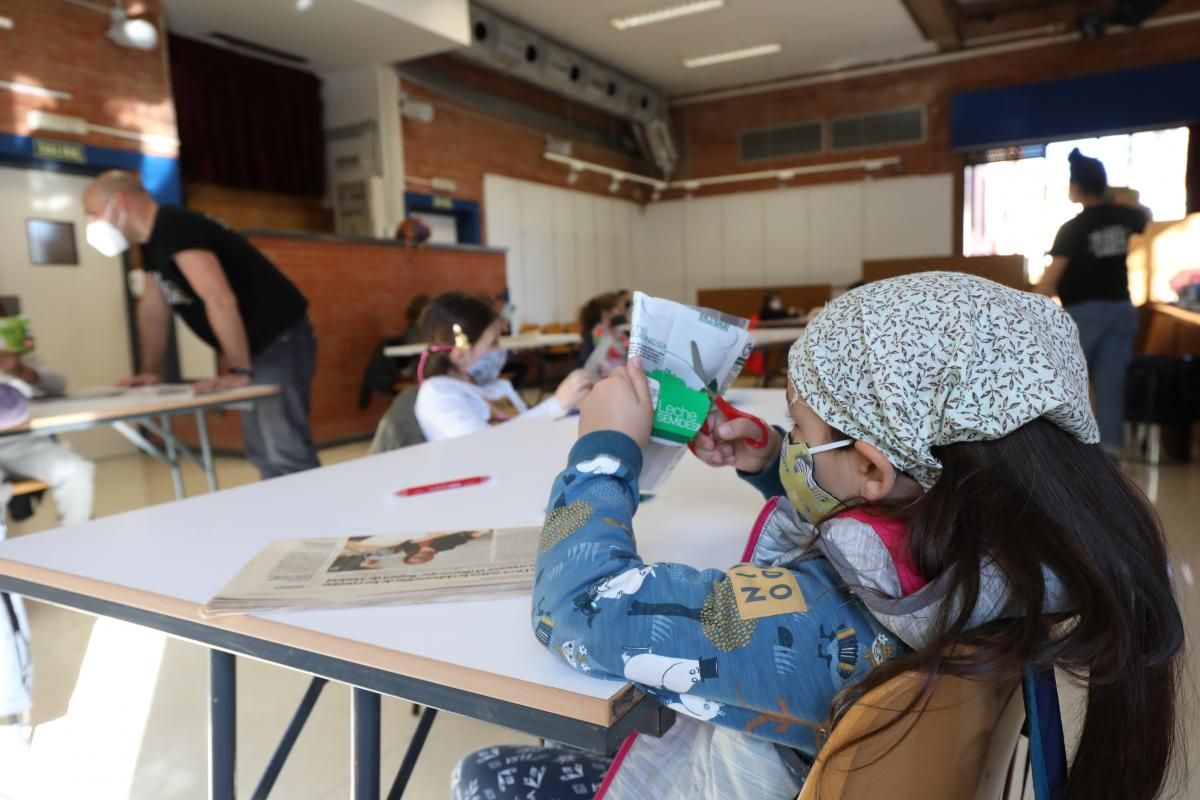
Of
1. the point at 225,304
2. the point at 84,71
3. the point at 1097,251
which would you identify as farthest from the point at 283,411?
the point at 1097,251

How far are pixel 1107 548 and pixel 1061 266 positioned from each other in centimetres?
402

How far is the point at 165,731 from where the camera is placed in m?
1.79

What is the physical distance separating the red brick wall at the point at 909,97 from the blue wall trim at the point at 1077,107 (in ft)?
0.36

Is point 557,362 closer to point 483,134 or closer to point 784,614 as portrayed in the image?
point 483,134

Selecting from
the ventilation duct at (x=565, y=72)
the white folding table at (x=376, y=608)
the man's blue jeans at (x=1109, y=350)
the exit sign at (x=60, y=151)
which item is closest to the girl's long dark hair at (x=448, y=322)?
the white folding table at (x=376, y=608)

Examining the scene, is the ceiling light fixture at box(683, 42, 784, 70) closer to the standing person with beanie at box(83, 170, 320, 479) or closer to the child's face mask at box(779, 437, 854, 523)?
the standing person with beanie at box(83, 170, 320, 479)

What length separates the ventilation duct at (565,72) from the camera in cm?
705

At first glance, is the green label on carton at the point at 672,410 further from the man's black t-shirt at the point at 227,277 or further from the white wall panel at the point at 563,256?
the white wall panel at the point at 563,256

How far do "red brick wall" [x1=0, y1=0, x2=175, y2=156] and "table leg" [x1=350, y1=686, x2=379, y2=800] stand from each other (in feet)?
17.0

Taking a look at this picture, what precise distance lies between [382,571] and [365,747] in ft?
0.58

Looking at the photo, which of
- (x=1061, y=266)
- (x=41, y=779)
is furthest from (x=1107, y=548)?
(x=1061, y=266)

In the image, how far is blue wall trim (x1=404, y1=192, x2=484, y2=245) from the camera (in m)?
7.64

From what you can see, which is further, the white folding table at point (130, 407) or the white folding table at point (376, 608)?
the white folding table at point (130, 407)

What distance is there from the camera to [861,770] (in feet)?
1.66
